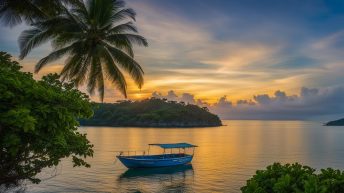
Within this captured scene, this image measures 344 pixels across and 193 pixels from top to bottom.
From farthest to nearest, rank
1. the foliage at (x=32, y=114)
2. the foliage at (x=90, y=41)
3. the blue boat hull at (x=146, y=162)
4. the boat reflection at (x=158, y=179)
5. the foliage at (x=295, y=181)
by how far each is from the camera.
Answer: the blue boat hull at (x=146, y=162) → the boat reflection at (x=158, y=179) → the foliage at (x=90, y=41) → the foliage at (x=32, y=114) → the foliage at (x=295, y=181)

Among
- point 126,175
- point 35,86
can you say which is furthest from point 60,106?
point 126,175

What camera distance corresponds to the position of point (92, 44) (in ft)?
79.9

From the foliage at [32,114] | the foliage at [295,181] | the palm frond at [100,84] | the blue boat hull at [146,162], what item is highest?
the palm frond at [100,84]

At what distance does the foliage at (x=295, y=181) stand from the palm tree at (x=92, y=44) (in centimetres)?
1673

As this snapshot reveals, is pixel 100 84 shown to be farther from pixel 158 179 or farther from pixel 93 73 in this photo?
pixel 158 179

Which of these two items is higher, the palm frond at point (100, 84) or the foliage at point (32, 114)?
the palm frond at point (100, 84)

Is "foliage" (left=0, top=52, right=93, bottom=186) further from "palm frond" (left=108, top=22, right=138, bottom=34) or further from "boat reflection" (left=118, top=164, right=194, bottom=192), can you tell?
"boat reflection" (left=118, top=164, right=194, bottom=192)

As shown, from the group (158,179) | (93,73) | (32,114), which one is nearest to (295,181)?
(32,114)

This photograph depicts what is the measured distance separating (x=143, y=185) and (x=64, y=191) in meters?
9.77

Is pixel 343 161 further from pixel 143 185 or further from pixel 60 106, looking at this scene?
pixel 60 106

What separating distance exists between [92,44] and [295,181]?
19.2 meters

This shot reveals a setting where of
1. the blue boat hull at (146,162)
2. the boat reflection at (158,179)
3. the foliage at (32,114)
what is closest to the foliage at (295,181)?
the foliage at (32,114)

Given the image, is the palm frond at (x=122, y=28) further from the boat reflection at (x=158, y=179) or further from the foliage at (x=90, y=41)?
the boat reflection at (x=158, y=179)

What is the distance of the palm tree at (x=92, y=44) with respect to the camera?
2353cm
